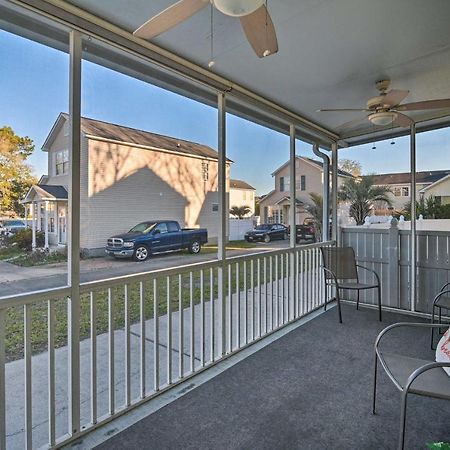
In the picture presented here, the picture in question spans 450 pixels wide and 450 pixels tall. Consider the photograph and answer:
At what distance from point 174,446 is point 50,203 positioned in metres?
1.50

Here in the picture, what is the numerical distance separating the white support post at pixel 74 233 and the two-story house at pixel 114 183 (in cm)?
3

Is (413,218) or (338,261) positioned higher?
(413,218)

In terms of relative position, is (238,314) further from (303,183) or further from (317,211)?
(317,211)

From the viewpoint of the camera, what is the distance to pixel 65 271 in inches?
72.1

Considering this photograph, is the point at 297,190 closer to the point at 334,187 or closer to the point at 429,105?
the point at 334,187

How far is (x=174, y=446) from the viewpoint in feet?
5.86

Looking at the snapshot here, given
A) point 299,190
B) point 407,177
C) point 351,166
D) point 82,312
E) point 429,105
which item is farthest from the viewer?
point 351,166

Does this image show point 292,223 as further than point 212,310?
Yes

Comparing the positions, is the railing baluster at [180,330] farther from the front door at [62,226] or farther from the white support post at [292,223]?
the white support post at [292,223]

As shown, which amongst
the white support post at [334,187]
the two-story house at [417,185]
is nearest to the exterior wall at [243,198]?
the white support post at [334,187]

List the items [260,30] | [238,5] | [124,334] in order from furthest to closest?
1. [124,334]
2. [260,30]
3. [238,5]

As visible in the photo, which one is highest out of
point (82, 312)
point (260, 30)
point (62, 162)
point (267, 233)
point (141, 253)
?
point (260, 30)

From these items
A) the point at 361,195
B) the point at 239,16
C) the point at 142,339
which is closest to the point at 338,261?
the point at 361,195

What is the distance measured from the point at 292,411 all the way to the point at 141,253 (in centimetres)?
142
